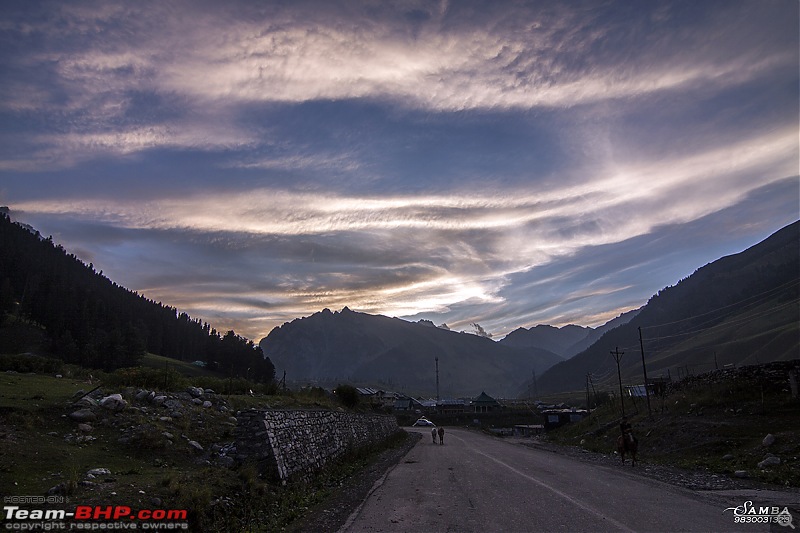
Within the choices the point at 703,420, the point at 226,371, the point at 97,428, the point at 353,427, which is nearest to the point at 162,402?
the point at 97,428

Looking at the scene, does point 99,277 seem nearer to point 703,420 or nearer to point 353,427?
point 353,427

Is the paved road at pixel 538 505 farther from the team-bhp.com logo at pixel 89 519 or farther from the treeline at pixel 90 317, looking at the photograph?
the treeline at pixel 90 317

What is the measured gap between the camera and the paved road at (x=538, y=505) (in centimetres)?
951

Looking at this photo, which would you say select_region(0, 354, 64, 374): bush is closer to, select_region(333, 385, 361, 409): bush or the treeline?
select_region(333, 385, 361, 409): bush

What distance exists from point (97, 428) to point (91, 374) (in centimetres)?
1203

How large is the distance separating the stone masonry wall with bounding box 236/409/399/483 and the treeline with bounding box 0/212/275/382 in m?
64.3

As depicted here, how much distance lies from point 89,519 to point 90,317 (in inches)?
3553

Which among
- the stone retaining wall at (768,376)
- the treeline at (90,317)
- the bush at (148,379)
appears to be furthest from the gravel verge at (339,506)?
the treeline at (90,317)

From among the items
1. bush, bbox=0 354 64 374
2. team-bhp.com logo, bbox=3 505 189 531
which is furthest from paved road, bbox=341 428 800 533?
bush, bbox=0 354 64 374

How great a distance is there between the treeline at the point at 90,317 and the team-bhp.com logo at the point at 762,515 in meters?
79.4

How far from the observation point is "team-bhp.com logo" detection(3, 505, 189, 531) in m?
7.43

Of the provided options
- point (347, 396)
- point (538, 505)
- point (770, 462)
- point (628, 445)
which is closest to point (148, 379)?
point (538, 505)

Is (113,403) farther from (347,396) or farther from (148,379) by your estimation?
(347,396)

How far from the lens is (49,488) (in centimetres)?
882
